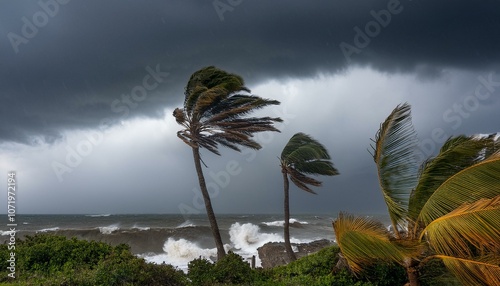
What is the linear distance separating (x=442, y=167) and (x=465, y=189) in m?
1.30

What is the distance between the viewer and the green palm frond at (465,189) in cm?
784

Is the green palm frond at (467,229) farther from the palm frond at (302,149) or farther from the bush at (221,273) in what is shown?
the palm frond at (302,149)

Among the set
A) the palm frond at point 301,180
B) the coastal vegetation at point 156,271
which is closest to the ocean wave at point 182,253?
the palm frond at point 301,180

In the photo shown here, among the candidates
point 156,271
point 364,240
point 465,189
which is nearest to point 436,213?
point 465,189

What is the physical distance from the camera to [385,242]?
8.34 metres

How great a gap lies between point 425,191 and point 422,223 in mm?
739

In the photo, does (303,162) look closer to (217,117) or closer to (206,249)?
(217,117)

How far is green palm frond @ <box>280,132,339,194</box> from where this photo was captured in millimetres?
21875

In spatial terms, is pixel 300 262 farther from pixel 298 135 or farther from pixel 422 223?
pixel 298 135

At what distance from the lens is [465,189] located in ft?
27.0

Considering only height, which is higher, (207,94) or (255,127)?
(207,94)

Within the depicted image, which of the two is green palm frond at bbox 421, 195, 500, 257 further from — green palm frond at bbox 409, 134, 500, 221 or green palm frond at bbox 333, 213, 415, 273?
green palm frond at bbox 409, 134, 500, 221

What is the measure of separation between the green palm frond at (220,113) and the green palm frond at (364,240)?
941 cm

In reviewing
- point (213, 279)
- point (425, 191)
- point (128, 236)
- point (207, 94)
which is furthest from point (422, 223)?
point (128, 236)
